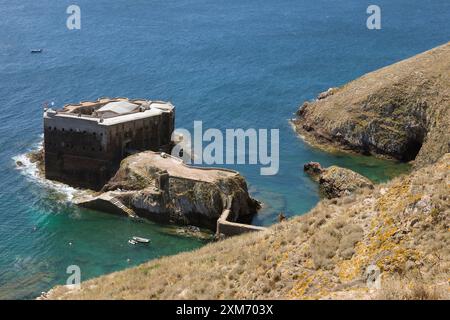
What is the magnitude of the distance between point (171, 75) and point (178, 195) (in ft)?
184

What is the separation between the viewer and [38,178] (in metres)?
72.9

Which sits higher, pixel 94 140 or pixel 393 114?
pixel 393 114

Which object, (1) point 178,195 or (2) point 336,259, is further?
(1) point 178,195

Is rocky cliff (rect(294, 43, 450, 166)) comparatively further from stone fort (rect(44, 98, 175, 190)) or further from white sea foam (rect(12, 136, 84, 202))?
white sea foam (rect(12, 136, 84, 202))

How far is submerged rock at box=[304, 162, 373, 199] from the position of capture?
66.7m

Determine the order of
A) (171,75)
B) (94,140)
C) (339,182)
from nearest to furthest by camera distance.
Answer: (339,182)
(94,140)
(171,75)

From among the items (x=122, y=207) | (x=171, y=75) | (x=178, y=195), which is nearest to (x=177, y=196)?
(x=178, y=195)

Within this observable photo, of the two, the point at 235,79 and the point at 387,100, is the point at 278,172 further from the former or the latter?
the point at 235,79

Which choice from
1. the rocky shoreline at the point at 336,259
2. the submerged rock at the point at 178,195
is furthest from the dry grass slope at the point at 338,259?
the submerged rock at the point at 178,195

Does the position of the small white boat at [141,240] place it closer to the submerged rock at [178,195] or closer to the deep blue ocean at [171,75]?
the deep blue ocean at [171,75]

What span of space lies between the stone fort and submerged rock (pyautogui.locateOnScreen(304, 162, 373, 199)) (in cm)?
1966

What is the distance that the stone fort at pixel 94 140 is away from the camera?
232 ft

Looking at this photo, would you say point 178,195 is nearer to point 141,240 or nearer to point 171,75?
point 141,240

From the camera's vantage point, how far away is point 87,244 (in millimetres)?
58438
